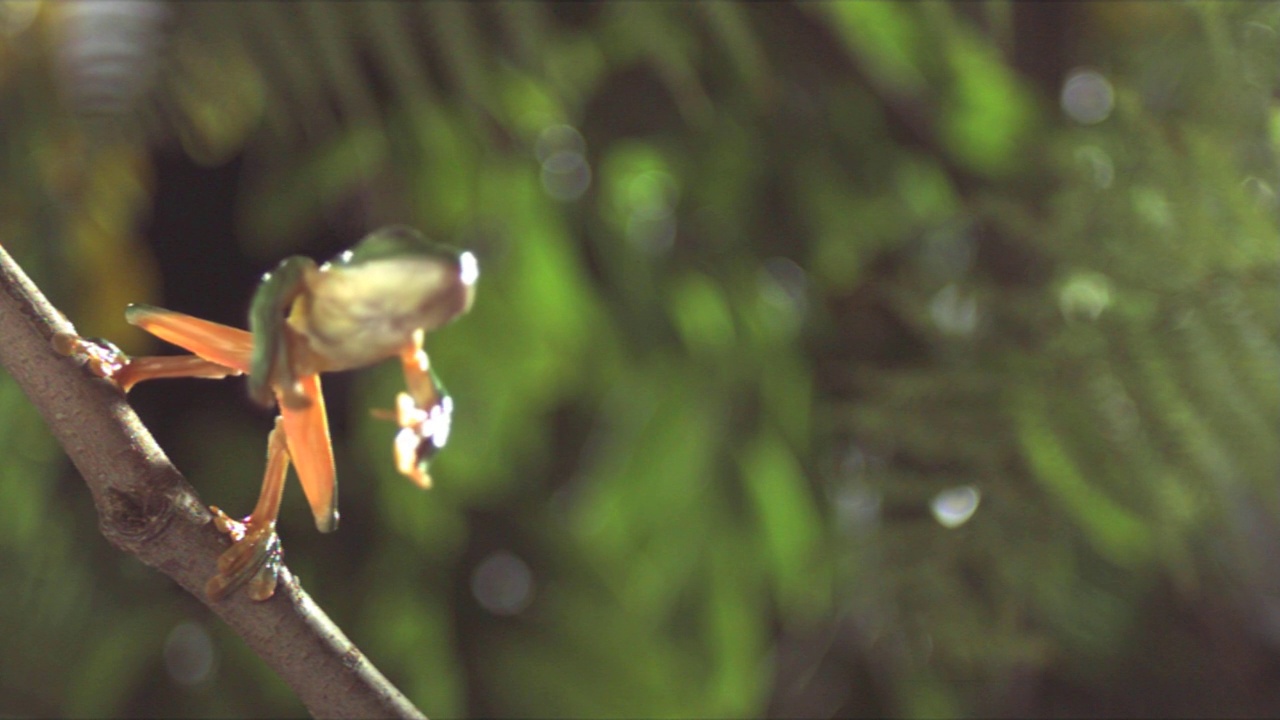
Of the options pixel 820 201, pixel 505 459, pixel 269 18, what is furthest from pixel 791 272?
pixel 269 18

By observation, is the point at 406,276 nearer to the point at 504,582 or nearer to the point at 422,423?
the point at 422,423

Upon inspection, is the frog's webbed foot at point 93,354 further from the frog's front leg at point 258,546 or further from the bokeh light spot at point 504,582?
the bokeh light spot at point 504,582

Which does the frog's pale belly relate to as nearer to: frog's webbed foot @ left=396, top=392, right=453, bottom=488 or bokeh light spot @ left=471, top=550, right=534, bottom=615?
frog's webbed foot @ left=396, top=392, right=453, bottom=488

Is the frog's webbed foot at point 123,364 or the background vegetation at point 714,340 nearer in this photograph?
the frog's webbed foot at point 123,364

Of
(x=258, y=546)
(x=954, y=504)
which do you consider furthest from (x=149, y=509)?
(x=954, y=504)

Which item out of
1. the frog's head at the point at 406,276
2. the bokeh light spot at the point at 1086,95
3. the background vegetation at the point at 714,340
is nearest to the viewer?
the frog's head at the point at 406,276

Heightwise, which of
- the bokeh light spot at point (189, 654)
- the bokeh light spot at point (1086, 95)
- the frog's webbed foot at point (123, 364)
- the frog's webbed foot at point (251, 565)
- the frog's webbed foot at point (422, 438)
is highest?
the frog's webbed foot at point (123, 364)

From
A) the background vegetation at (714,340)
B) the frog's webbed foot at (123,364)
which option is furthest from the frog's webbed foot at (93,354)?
the background vegetation at (714,340)
